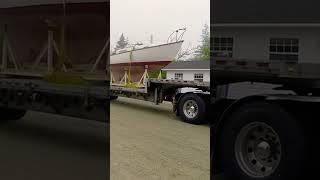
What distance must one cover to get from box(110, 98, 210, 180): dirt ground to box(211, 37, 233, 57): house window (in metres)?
0.34

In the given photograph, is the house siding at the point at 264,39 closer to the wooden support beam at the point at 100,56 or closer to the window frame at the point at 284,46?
the window frame at the point at 284,46

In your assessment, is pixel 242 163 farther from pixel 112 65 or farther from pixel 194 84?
pixel 112 65

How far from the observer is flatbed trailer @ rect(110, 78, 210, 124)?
188 centimetres

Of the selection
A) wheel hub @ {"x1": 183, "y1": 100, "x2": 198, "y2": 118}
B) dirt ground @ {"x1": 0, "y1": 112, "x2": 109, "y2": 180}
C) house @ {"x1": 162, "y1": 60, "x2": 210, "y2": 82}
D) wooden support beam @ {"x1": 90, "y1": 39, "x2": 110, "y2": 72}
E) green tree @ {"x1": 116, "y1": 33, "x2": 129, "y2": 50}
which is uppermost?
green tree @ {"x1": 116, "y1": 33, "x2": 129, "y2": 50}

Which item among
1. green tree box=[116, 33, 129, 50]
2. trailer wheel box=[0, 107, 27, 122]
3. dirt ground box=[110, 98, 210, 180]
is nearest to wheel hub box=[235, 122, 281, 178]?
dirt ground box=[110, 98, 210, 180]

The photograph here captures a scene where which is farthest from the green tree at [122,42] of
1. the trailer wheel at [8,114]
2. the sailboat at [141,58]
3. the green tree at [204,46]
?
Answer: the trailer wheel at [8,114]

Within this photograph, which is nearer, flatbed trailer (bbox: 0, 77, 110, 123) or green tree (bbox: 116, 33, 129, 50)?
green tree (bbox: 116, 33, 129, 50)

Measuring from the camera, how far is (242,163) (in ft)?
6.29

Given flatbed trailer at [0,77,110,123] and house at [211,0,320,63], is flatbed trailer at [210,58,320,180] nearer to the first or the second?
house at [211,0,320,63]

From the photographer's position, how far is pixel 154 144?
1.97 m

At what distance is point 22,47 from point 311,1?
1.63 m

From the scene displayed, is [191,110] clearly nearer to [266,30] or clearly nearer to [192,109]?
[192,109]

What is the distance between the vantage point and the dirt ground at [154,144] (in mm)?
1906

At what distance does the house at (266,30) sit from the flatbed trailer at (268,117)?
0.04m
